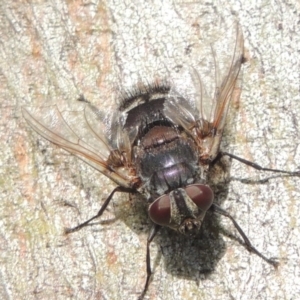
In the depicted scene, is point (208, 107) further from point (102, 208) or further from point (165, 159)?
point (102, 208)

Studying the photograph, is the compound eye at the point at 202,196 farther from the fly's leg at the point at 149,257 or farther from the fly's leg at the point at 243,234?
the fly's leg at the point at 149,257

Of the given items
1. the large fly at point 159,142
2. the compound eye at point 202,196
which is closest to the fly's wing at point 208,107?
the large fly at point 159,142

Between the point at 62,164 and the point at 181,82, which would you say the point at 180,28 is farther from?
the point at 62,164

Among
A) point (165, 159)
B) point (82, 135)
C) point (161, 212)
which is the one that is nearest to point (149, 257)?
point (161, 212)

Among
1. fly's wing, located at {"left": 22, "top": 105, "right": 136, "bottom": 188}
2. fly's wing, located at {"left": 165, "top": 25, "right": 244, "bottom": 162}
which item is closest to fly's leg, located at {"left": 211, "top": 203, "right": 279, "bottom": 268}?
fly's wing, located at {"left": 165, "top": 25, "right": 244, "bottom": 162}

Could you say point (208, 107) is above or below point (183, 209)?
above

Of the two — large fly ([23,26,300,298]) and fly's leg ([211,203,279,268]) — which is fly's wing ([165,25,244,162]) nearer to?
large fly ([23,26,300,298])

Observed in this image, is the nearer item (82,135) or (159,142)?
(159,142)
